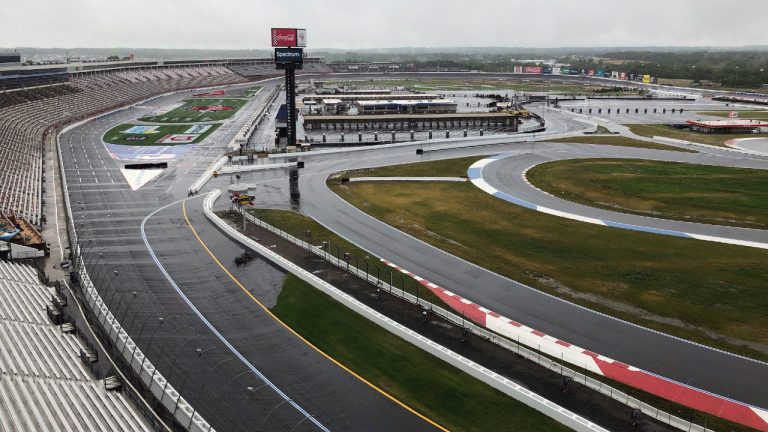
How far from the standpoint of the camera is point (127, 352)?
31.9 meters

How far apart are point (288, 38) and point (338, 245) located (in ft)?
188

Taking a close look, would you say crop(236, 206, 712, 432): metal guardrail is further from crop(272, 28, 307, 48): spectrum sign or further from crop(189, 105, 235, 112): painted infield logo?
crop(189, 105, 235, 112): painted infield logo

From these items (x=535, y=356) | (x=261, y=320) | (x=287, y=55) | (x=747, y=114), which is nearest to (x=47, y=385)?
(x=261, y=320)

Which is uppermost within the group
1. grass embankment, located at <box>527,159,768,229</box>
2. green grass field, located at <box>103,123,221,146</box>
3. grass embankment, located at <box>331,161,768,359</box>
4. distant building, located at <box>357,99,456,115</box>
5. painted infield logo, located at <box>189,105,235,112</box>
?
distant building, located at <box>357,99,456,115</box>

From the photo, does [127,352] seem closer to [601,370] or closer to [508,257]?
[601,370]

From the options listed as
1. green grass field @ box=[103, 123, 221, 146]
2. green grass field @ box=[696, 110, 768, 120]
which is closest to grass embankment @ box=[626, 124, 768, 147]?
green grass field @ box=[696, 110, 768, 120]

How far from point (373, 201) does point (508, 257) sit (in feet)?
73.5

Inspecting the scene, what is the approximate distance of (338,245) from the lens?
5041 centimetres

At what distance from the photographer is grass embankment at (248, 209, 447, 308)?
40812 millimetres

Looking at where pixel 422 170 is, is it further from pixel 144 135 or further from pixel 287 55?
pixel 144 135

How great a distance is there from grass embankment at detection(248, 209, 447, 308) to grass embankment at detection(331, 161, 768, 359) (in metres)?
6.94

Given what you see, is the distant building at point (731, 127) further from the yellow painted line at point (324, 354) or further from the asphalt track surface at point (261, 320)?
the yellow painted line at point (324, 354)

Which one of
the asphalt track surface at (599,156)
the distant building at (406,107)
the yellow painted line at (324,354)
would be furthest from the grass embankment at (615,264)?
the distant building at (406,107)

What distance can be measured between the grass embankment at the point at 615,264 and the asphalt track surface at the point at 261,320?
7.25 feet
